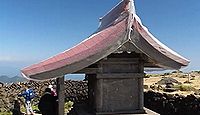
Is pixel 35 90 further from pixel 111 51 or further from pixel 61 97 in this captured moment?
pixel 111 51

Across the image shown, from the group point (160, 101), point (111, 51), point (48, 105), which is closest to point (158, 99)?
point (160, 101)

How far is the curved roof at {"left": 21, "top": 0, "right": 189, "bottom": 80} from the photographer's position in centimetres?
746

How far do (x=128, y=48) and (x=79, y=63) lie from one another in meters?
1.27

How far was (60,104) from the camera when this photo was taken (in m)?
8.12

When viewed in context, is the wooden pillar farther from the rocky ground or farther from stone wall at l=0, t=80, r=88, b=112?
stone wall at l=0, t=80, r=88, b=112

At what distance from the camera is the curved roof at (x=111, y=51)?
24.5 feet

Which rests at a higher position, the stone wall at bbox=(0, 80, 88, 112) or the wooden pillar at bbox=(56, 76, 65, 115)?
the wooden pillar at bbox=(56, 76, 65, 115)

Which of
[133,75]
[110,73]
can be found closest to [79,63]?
[110,73]

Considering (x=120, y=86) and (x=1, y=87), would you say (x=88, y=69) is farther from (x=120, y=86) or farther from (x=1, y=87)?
(x=1, y=87)

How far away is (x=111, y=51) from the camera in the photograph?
298 inches

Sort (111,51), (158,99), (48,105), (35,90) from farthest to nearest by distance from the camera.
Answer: (35,90), (158,99), (48,105), (111,51)

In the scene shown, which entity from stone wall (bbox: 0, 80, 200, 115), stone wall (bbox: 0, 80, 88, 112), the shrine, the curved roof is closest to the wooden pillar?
the shrine

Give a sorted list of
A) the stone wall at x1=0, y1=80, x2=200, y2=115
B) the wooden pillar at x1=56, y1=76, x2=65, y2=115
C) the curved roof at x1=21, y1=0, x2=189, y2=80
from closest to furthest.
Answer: the curved roof at x1=21, y1=0, x2=189, y2=80 < the wooden pillar at x1=56, y1=76, x2=65, y2=115 < the stone wall at x1=0, y1=80, x2=200, y2=115

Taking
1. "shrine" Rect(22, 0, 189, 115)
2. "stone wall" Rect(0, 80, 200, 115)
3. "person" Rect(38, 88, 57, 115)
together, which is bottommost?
"stone wall" Rect(0, 80, 200, 115)
